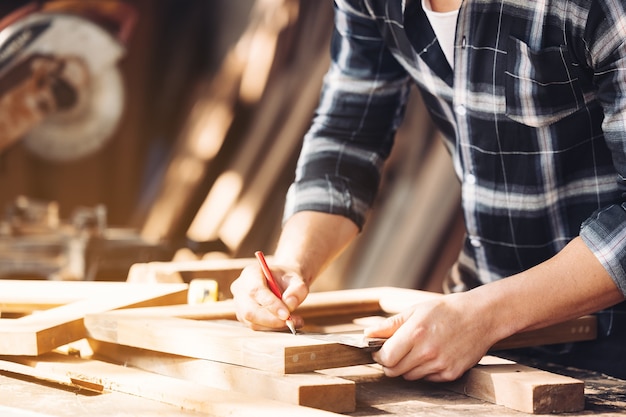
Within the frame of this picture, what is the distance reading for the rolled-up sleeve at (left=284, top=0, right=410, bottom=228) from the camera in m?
2.08

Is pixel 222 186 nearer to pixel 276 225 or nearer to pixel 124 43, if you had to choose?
pixel 276 225

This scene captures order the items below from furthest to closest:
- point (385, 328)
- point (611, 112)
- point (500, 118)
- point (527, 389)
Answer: point (500, 118)
point (611, 112)
point (385, 328)
point (527, 389)

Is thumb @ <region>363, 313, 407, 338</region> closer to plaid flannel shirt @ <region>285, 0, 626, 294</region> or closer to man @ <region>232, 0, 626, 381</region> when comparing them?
man @ <region>232, 0, 626, 381</region>

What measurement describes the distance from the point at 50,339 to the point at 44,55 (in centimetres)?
231

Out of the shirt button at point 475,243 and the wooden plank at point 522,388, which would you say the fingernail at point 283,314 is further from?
the shirt button at point 475,243

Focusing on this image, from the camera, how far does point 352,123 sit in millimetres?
2152

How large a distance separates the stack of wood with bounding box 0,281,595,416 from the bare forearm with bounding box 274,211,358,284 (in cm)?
7

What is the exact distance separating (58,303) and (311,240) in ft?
1.71

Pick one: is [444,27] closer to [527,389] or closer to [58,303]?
[527,389]

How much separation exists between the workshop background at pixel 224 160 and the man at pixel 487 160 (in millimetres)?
1473

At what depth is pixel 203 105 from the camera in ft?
18.9

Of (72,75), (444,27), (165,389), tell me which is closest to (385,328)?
(165,389)

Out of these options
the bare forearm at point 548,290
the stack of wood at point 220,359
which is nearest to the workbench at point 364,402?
the stack of wood at point 220,359

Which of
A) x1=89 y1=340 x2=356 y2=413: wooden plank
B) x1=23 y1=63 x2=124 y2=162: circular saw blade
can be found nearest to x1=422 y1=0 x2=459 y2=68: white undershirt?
x1=89 y1=340 x2=356 y2=413: wooden plank
